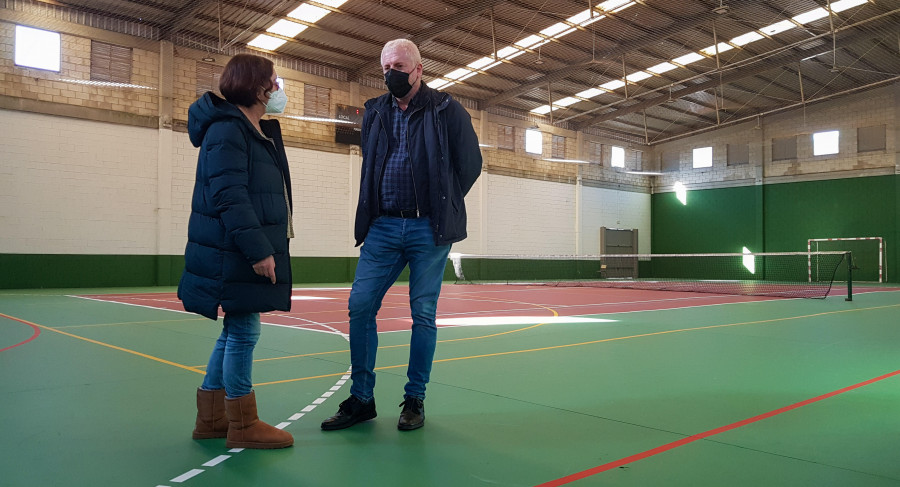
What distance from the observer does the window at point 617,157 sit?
1294 inches

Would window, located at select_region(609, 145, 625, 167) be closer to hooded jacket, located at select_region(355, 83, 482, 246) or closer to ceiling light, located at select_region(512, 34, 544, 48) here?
ceiling light, located at select_region(512, 34, 544, 48)

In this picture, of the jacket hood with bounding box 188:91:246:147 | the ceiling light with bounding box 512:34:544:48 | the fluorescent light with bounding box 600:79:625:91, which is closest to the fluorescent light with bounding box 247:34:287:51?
the ceiling light with bounding box 512:34:544:48

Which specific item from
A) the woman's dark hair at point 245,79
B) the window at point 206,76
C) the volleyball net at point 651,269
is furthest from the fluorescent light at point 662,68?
the woman's dark hair at point 245,79

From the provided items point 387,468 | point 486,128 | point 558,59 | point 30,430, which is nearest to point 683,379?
point 387,468

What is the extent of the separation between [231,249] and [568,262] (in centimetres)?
2854

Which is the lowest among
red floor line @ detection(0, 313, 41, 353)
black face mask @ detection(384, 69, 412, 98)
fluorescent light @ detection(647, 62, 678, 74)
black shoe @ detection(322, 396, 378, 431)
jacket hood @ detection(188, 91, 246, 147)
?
red floor line @ detection(0, 313, 41, 353)

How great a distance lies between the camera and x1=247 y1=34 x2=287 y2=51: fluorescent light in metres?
20.6

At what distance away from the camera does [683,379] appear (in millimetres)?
4590

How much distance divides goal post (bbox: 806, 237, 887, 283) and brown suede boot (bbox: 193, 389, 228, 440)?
2793 centimetres

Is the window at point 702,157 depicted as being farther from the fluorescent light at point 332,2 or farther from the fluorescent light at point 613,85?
the fluorescent light at point 332,2

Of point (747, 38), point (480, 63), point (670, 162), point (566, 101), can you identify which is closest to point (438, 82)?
point (480, 63)

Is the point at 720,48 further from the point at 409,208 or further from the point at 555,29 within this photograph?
the point at 409,208

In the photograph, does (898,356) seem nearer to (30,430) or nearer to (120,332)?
(30,430)

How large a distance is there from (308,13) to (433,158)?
1759 cm
